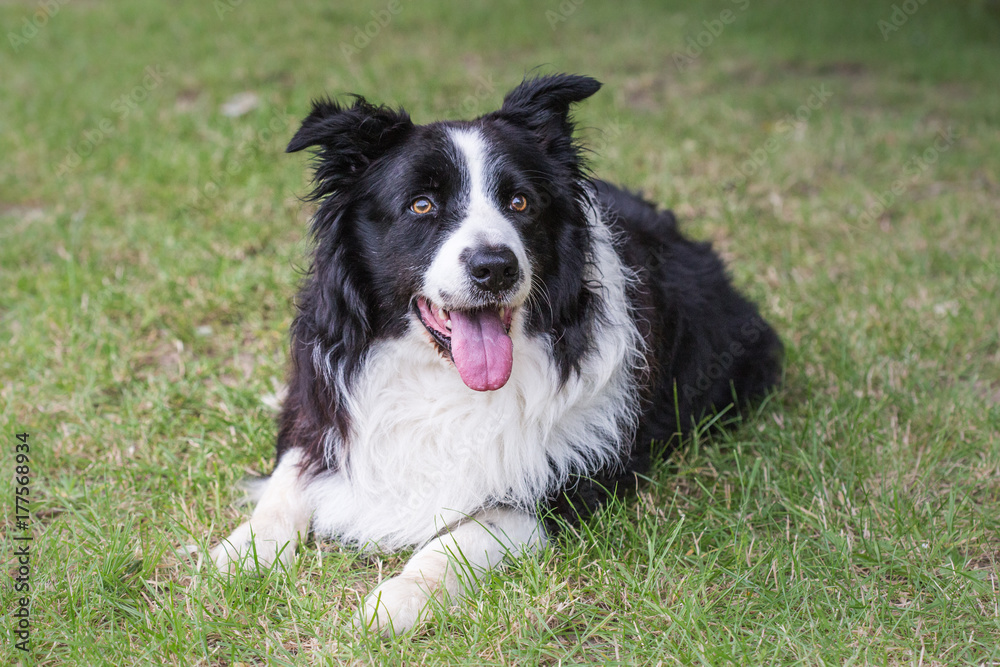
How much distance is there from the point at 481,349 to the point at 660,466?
3.23 ft

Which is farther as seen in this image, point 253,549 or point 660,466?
point 660,466

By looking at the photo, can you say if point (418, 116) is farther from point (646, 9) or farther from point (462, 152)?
point (646, 9)

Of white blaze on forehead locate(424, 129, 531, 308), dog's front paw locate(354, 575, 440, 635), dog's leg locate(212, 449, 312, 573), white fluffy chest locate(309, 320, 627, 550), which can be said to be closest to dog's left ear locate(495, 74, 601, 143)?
white blaze on forehead locate(424, 129, 531, 308)

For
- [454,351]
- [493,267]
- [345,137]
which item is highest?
[345,137]

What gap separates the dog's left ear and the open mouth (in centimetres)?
67

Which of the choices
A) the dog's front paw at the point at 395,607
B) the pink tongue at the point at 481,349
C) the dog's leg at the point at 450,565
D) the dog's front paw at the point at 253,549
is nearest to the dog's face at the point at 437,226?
the pink tongue at the point at 481,349

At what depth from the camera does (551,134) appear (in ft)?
9.23

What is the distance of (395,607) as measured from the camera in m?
2.40

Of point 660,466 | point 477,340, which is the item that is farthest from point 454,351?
point 660,466

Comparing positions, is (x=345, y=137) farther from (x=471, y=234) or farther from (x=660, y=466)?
(x=660, y=466)

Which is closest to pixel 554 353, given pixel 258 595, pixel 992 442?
pixel 258 595

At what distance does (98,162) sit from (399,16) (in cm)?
448

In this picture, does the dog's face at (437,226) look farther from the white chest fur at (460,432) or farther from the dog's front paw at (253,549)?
the dog's front paw at (253,549)

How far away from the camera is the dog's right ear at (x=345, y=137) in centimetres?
250
